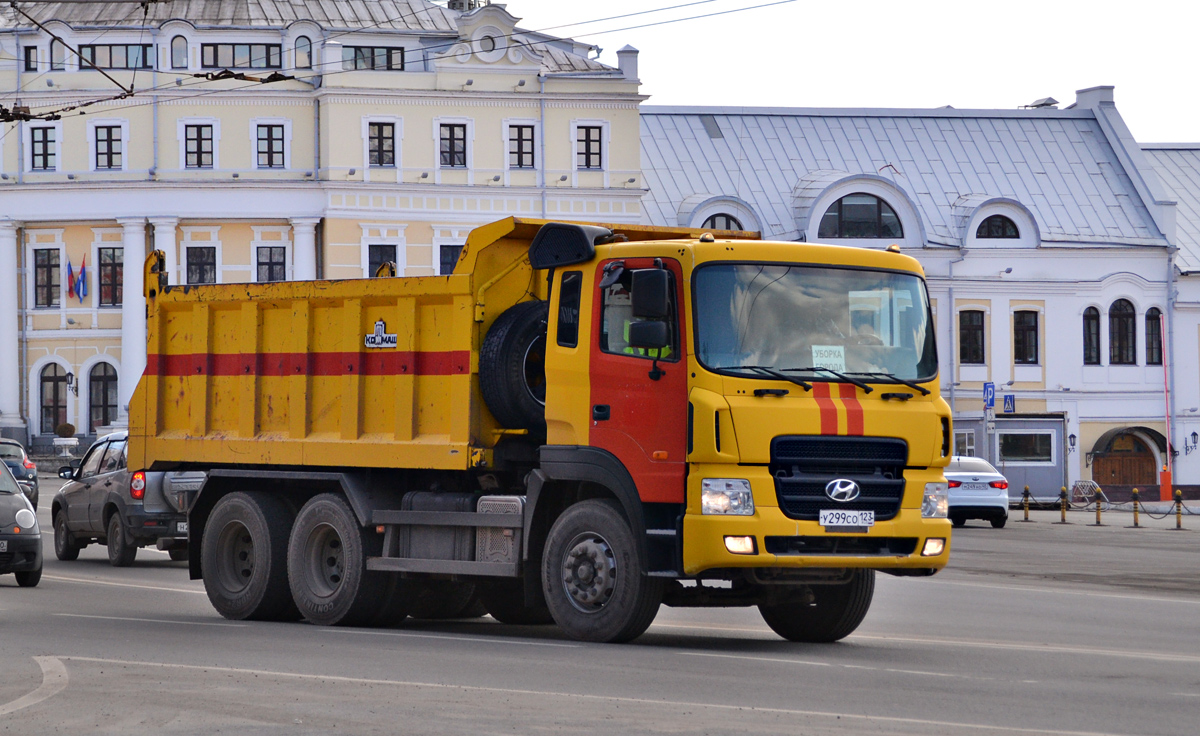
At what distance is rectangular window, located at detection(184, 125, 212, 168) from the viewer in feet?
193

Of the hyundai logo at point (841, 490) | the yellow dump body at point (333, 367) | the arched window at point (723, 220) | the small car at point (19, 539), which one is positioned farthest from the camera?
the arched window at point (723, 220)

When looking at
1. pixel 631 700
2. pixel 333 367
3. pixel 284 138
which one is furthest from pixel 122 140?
pixel 631 700

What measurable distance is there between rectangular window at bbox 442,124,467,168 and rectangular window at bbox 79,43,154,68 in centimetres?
1043

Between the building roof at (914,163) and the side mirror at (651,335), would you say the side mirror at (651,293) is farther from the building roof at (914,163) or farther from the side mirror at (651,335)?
the building roof at (914,163)

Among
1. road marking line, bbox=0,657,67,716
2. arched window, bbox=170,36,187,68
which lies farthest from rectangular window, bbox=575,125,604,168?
road marking line, bbox=0,657,67,716

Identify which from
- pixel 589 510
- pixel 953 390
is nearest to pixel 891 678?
pixel 589 510

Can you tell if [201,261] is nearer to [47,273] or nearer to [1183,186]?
[47,273]

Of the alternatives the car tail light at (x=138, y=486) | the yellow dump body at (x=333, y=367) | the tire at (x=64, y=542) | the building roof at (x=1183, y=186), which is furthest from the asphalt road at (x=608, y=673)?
the building roof at (x=1183, y=186)

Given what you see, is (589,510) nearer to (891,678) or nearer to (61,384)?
(891,678)

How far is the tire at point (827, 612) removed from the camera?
12.9 m

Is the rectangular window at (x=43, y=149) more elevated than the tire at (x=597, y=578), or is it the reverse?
the rectangular window at (x=43, y=149)

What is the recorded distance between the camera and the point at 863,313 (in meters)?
12.2

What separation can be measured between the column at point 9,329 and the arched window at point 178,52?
8052 mm

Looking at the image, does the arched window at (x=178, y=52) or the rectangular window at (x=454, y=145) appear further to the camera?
the rectangular window at (x=454, y=145)
